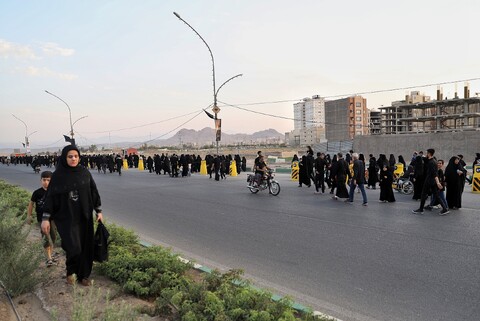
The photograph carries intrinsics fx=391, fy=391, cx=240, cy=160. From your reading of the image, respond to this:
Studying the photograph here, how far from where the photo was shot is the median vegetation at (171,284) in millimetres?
3566

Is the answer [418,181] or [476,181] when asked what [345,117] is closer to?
[476,181]

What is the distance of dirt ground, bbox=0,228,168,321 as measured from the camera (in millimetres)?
3801

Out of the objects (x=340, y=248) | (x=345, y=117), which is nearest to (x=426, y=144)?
(x=340, y=248)

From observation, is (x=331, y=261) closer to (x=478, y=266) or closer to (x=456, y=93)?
(x=478, y=266)

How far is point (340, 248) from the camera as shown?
680 cm

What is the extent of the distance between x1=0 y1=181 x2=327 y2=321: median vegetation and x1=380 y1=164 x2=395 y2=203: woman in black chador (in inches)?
336

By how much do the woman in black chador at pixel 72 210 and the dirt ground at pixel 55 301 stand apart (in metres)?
0.21

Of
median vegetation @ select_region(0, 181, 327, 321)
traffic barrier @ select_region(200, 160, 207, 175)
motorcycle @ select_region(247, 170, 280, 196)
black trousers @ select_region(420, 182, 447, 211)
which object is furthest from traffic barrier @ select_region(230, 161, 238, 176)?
median vegetation @ select_region(0, 181, 327, 321)

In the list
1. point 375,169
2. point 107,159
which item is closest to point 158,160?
point 107,159

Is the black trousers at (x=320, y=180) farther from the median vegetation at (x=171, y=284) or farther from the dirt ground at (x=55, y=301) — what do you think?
the dirt ground at (x=55, y=301)

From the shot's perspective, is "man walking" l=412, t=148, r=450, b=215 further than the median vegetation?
Yes

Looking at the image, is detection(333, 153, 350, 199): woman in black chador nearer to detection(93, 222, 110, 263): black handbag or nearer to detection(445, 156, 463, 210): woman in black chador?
detection(445, 156, 463, 210): woman in black chador

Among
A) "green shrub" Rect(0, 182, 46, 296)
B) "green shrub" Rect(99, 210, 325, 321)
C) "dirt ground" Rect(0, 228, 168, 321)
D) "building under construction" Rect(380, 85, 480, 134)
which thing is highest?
"building under construction" Rect(380, 85, 480, 134)


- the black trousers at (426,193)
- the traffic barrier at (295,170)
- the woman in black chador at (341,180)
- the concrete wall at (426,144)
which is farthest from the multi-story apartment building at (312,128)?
→ the black trousers at (426,193)
